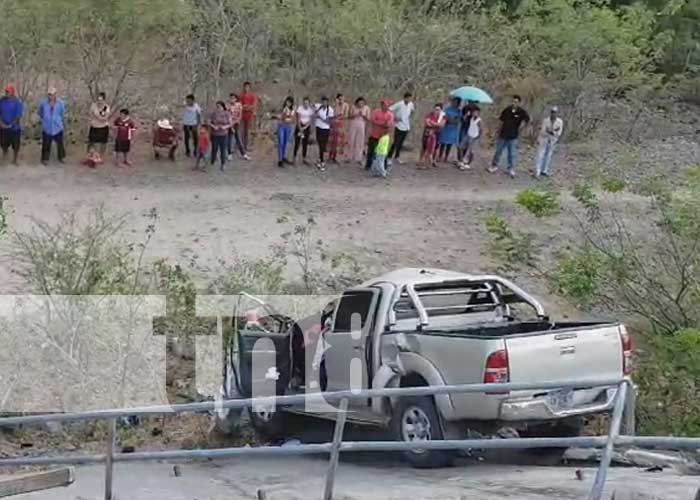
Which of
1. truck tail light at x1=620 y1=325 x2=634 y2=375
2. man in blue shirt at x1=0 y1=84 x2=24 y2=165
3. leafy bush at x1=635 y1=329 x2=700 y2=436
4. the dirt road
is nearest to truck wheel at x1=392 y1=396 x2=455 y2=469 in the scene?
truck tail light at x1=620 y1=325 x2=634 y2=375

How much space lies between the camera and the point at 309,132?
69.6ft

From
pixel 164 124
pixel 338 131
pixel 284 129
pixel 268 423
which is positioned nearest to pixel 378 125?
pixel 338 131

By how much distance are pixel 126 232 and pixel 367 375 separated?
24.4 ft

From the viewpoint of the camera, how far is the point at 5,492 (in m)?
7.88

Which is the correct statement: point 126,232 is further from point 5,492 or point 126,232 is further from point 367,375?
point 5,492

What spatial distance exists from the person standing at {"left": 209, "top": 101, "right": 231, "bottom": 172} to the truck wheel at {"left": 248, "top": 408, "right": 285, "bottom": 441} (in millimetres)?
8702

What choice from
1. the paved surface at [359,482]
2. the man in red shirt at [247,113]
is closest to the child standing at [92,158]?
the man in red shirt at [247,113]

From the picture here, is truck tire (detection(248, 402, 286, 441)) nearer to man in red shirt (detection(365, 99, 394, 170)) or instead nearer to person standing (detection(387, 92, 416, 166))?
man in red shirt (detection(365, 99, 394, 170))

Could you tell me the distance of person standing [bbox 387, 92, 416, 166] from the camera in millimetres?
21109

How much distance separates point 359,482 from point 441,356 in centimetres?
126

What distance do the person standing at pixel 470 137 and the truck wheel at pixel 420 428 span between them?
11480 mm

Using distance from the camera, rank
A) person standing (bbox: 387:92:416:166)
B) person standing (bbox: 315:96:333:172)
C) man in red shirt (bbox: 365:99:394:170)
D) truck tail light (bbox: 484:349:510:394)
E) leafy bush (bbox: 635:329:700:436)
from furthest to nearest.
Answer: person standing (bbox: 387:92:416:166), person standing (bbox: 315:96:333:172), man in red shirt (bbox: 365:99:394:170), leafy bush (bbox: 635:329:700:436), truck tail light (bbox: 484:349:510:394)

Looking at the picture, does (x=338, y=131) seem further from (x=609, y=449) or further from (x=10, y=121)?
(x=609, y=449)

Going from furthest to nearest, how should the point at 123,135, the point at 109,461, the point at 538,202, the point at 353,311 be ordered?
the point at 123,135 → the point at 538,202 → the point at 353,311 → the point at 109,461
